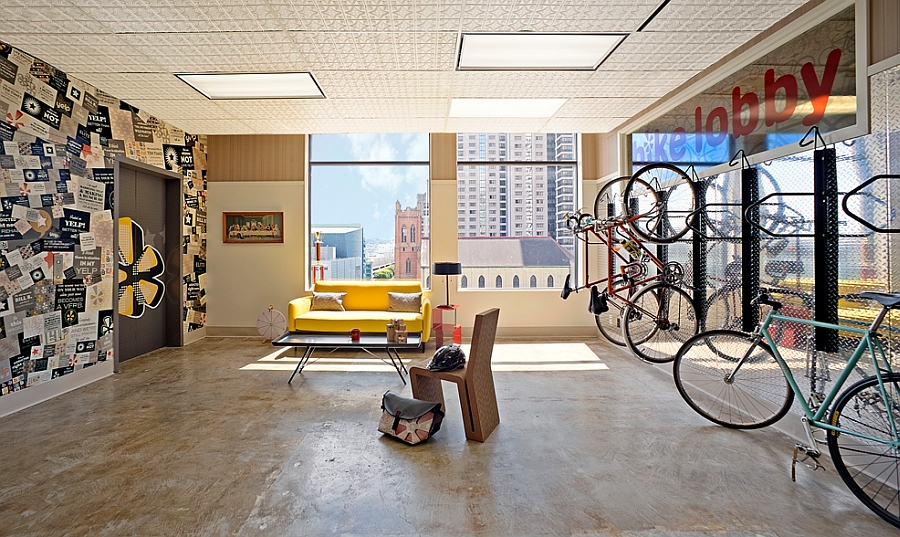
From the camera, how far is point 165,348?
620 cm

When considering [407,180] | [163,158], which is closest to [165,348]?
[163,158]

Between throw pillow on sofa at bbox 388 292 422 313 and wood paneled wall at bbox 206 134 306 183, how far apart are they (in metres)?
2.25

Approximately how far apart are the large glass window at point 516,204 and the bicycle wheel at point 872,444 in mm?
4518


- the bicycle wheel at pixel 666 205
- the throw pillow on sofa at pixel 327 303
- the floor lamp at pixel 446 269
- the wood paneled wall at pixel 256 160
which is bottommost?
the throw pillow on sofa at pixel 327 303

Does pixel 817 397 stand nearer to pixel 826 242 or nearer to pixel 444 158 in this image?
pixel 826 242

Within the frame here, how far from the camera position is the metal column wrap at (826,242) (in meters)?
2.80

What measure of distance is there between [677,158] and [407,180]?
148 inches

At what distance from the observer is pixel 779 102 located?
3.29 m

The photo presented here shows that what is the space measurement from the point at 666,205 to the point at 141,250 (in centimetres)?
583

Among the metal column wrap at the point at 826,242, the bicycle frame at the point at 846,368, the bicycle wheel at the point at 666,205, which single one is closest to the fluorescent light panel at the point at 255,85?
the bicycle wheel at the point at 666,205

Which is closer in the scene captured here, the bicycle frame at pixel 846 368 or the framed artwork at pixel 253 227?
the bicycle frame at pixel 846 368

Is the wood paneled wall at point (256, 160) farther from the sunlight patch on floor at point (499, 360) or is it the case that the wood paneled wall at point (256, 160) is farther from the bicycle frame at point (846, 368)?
the bicycle frame at point (846, 368)

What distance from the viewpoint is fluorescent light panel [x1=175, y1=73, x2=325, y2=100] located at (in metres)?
4.18

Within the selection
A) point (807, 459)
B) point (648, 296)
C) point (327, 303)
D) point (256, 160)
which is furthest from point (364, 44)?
point (256, 160)
